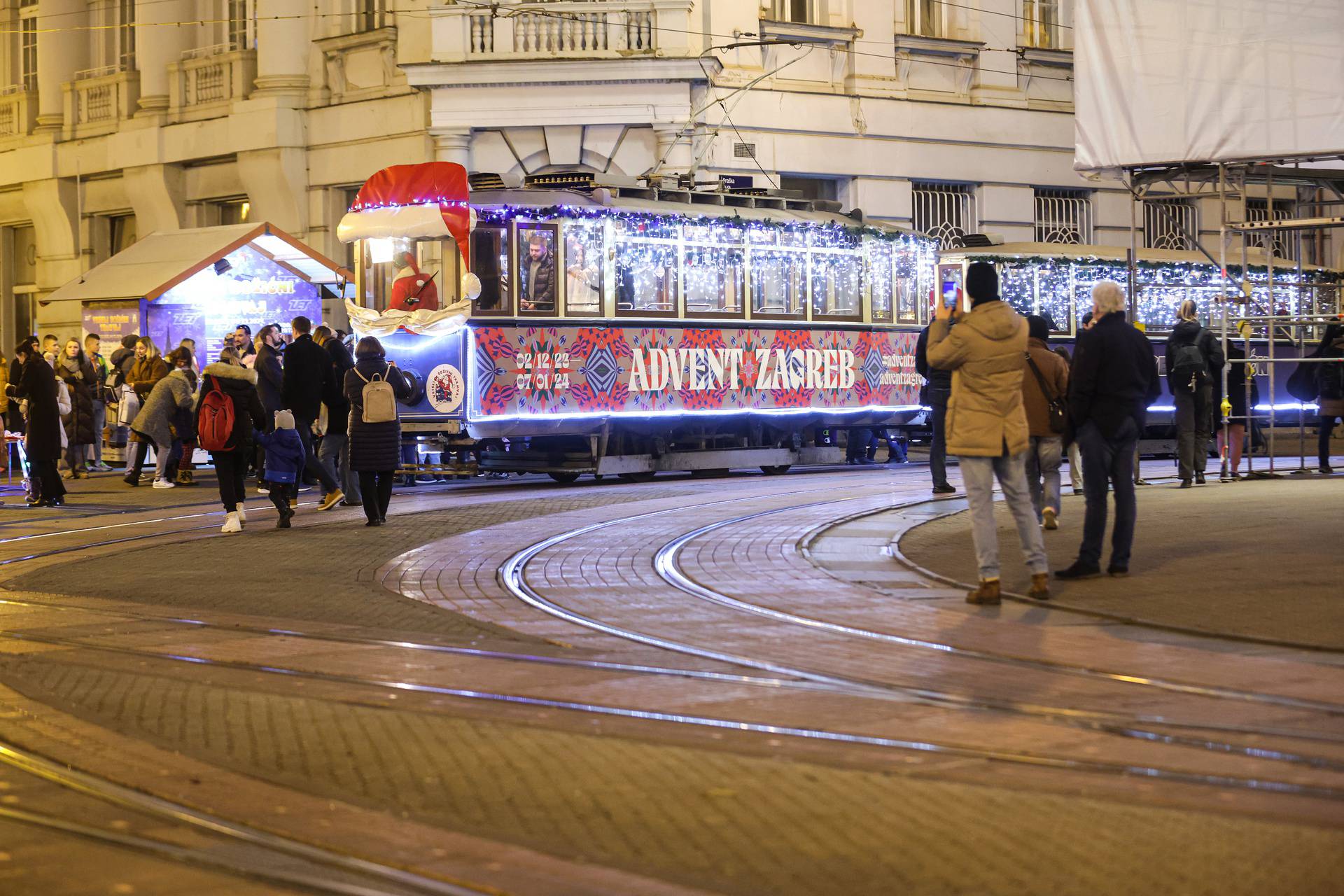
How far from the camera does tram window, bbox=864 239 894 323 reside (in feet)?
83.1

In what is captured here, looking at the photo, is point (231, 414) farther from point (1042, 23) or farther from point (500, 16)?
point (1042, 23)

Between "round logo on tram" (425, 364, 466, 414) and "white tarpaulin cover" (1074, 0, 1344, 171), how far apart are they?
7267 mm

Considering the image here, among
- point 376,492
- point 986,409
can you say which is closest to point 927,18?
point 376,492

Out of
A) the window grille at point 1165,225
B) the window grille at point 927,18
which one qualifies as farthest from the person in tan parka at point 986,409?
the window grille at point 1165,225

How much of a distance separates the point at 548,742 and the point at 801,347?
697 inches

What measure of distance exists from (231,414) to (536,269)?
21.8ft

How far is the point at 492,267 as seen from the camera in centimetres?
2086

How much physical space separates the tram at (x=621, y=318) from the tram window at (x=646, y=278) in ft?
0.08

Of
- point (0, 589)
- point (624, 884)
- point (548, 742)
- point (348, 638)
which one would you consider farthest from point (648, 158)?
point (624, 884)

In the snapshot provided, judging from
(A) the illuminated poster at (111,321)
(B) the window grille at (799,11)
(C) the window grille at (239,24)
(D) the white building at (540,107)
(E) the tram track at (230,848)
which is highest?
(C) the window grille at (239,24)

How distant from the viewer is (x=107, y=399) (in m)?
25.6

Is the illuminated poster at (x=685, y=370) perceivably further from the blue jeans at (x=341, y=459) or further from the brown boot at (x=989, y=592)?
the brown boot at (x=989, y=592)

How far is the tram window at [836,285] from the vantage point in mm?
24406

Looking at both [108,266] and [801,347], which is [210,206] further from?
[801,347]
